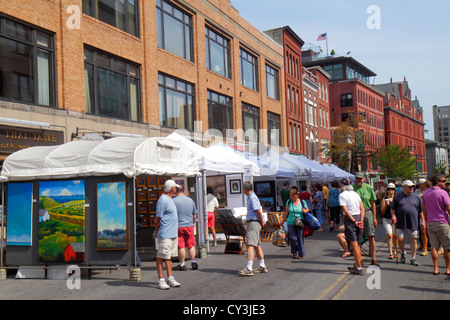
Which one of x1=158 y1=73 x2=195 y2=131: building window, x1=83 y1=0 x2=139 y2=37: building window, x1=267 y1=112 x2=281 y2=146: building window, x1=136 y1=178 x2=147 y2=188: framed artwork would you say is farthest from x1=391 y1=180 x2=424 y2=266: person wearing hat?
x1=267 y1=112 x2=281 y2=146: building window

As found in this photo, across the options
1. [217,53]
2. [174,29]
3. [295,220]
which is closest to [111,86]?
[174,29]

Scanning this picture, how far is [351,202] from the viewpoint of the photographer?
9.59 m

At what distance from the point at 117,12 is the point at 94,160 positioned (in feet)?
38.2

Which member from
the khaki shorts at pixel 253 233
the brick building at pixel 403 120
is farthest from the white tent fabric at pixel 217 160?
the brick building at pixel 403 120

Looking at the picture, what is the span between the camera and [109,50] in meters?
18.8

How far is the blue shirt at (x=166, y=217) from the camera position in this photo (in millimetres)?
8719

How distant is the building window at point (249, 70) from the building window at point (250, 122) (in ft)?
5.20

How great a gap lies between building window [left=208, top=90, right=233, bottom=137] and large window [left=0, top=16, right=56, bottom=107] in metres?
11.8

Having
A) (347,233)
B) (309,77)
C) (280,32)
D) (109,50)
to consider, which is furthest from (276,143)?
(347,233)

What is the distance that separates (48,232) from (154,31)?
13.6 meters

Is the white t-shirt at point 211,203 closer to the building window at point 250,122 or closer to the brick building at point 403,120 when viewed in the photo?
the building window at point 250,122

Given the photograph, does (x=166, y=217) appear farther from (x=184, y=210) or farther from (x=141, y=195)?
(x=141, y=195)

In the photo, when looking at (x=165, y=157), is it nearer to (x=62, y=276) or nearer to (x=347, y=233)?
(x=62, y=276)

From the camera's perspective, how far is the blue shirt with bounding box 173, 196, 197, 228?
33.2ft
